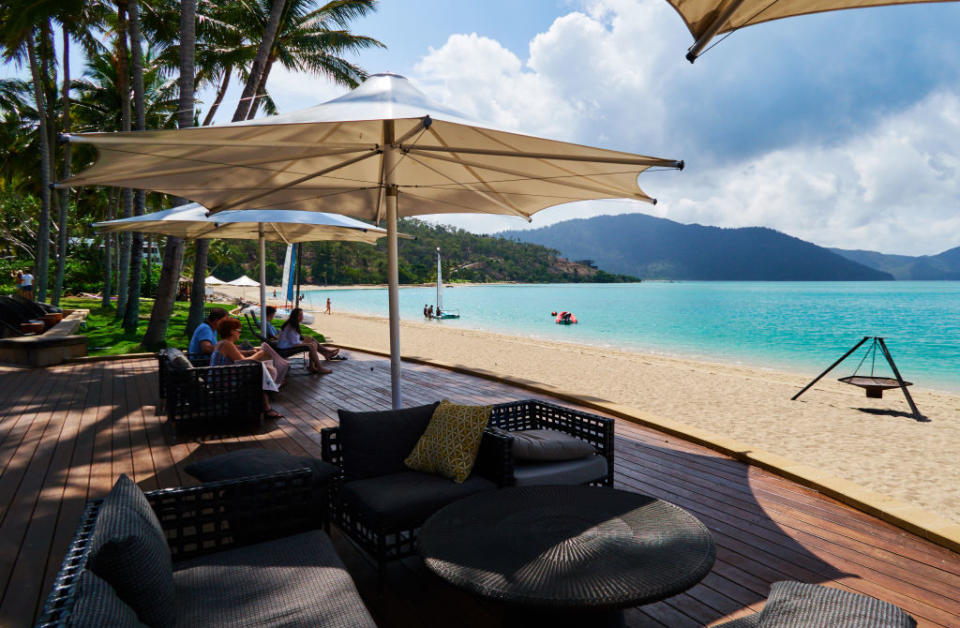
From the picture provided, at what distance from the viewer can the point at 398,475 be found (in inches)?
103

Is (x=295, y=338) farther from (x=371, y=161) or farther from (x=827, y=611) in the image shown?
(x=827, y=611)

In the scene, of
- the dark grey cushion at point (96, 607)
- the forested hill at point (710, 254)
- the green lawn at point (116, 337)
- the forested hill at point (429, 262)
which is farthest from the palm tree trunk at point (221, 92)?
the forested hill at point (710, 254)

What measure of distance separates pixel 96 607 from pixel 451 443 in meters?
1.68

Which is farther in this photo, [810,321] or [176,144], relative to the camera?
[810,321]

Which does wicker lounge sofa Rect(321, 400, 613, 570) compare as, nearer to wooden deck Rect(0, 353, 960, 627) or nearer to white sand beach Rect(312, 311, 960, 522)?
wooden deck Rect(0, 353, 960, 627)

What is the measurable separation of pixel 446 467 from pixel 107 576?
4.95 feet

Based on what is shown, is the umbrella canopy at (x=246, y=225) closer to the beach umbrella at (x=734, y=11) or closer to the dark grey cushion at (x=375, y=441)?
the dark grey cushion at (x=375, y=441)

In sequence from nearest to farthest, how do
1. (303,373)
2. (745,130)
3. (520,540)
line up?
1. (520,540)
2. (303,373)
3. (745,130)

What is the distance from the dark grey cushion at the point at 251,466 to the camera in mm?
2291

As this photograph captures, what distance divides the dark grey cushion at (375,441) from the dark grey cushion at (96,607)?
1.46 m

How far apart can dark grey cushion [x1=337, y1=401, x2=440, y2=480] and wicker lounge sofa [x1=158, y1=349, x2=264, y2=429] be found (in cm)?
223

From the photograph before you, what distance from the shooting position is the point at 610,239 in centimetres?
19675

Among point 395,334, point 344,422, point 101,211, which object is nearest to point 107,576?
point 344,422

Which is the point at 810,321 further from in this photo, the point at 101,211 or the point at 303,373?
the point at 101,211
